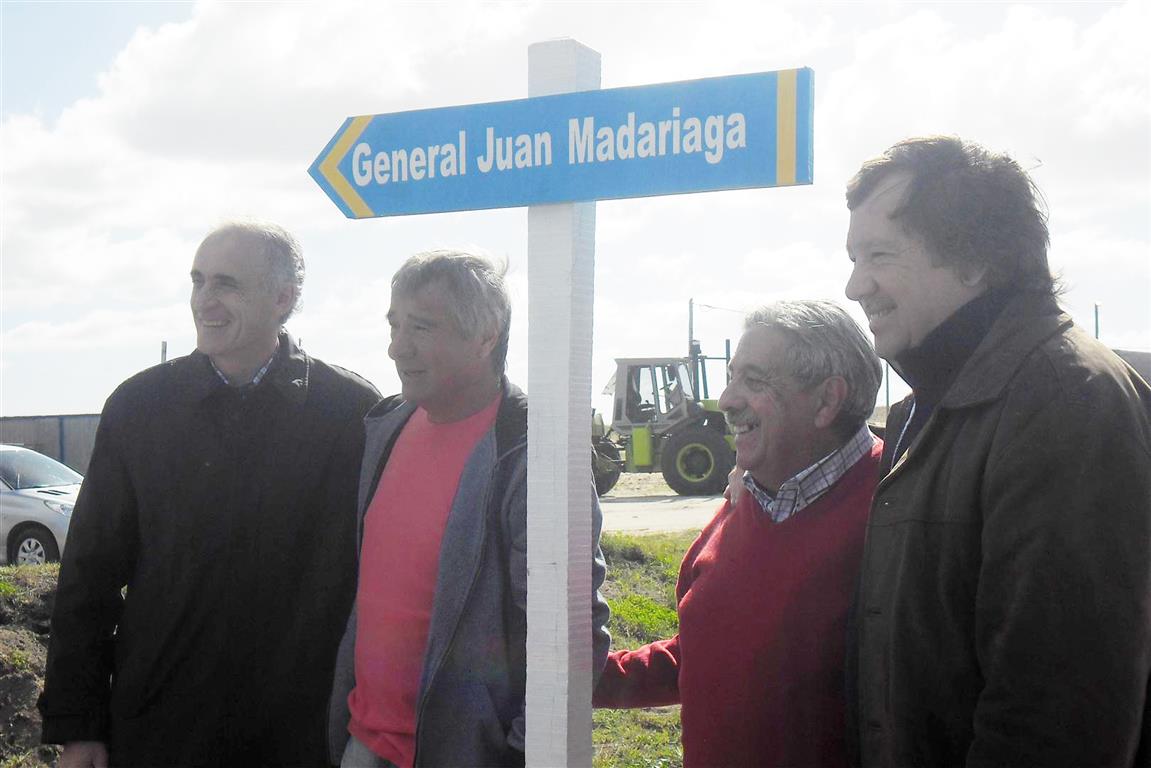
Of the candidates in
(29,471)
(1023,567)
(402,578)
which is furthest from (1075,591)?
(29,471)

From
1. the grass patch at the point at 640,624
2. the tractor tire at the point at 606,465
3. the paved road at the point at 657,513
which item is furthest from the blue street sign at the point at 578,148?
the tractor tire at the point at 606,465

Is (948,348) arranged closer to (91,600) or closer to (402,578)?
(402,578)

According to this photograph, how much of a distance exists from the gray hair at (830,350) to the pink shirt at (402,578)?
0.65 m

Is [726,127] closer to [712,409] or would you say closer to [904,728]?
[904,728]

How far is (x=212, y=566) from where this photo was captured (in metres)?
2.70

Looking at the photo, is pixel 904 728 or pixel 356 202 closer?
pixel 904 728

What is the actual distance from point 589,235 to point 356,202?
1.51 ft

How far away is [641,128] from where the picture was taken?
1.91m

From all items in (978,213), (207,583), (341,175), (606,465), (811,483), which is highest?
(341,175)

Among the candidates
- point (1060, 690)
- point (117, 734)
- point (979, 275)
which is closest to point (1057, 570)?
point (1060, 690)

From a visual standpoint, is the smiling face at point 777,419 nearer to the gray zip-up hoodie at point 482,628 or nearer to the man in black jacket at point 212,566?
the gray zip-up hoodie at point 482,628

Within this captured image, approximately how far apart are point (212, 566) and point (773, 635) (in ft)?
4.28

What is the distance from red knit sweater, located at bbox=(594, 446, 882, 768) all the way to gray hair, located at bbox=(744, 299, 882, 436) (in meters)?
0.11

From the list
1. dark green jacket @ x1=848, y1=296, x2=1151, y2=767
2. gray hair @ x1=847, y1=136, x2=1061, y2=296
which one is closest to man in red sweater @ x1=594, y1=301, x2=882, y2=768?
dark green jacket @ x1=848, y1=296, x2=1151, y2=767
